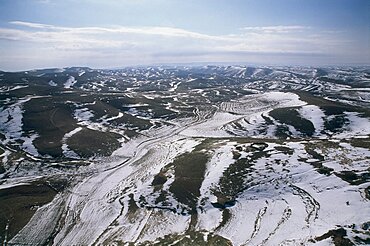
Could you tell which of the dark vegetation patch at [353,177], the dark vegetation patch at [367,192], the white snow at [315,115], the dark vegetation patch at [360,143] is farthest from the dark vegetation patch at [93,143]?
the white snow at [315,115]

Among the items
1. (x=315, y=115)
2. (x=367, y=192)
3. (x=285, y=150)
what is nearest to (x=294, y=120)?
(x=315, y=115)

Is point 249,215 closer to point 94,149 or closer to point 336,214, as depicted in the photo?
point 336,214

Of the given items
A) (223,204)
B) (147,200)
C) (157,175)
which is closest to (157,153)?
(157,175)

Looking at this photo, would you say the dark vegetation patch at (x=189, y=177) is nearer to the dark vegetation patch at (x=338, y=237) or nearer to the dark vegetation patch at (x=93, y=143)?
the dark vegetation patch at (x=338, y=237)

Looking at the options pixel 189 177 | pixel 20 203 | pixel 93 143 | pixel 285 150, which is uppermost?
pixel 285 150

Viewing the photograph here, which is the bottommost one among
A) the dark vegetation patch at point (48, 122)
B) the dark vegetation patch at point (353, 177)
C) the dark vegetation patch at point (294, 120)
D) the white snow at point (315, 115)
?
the dark vegetation patch at point (48, 122)

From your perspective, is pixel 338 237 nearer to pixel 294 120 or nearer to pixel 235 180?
pixel 235 180
